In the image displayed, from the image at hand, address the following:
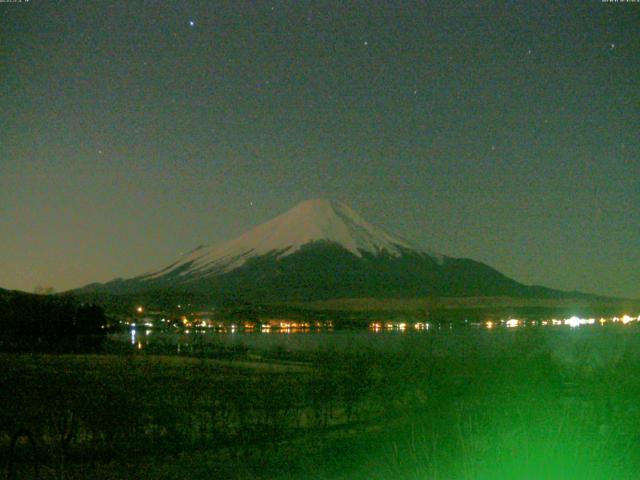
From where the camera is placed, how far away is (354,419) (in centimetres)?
1734

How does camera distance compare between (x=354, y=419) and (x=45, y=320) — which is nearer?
(x=354, y=419)

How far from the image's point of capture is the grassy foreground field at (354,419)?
29.9ft

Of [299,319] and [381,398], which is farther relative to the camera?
[299,319]

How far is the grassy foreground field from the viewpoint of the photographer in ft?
29.9

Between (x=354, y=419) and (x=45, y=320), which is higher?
(x=45, y=320)

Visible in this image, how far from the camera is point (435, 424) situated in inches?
559

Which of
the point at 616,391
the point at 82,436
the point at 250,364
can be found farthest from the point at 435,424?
the point at 250,364

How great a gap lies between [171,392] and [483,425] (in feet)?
38.3

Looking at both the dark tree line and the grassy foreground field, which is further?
the dark tree line

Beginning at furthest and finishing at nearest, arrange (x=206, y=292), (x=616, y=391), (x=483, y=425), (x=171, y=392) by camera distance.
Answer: (x=206, y=292), (x=171, y=392), (x=616, y=391), (x=483, y=425)

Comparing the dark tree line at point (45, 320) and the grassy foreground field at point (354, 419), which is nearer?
the grassy foreground field at point (354, 419)

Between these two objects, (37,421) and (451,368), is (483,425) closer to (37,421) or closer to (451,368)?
(37,421)

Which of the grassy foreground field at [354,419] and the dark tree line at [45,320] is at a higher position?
the dark tree line at [45,320]

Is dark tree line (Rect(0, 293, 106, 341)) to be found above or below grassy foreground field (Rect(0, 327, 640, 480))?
above
